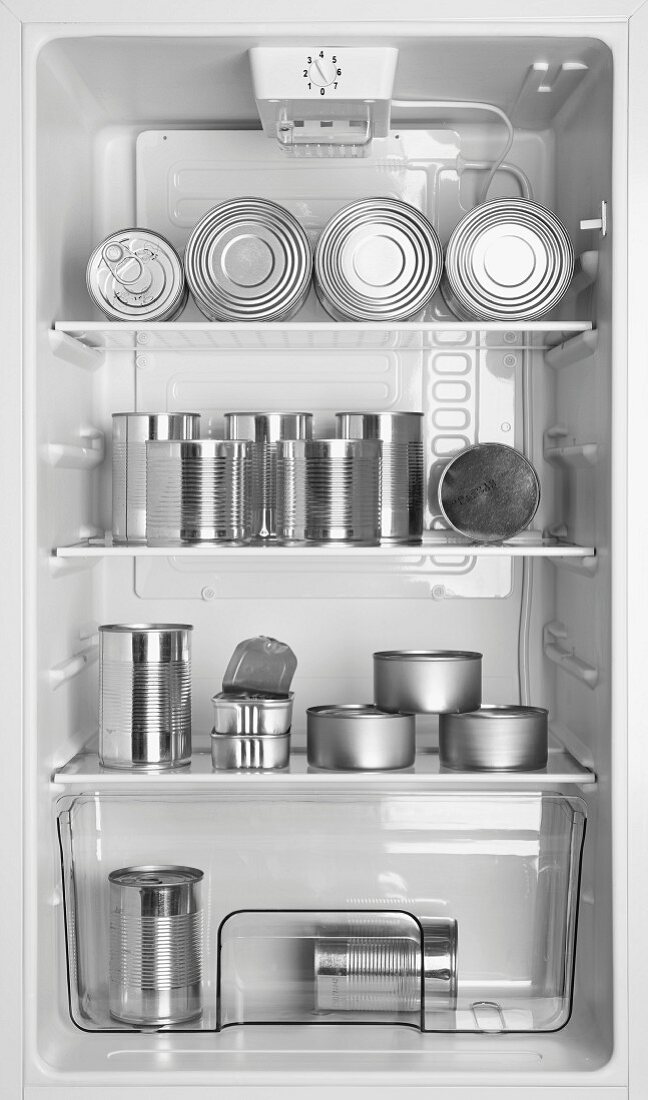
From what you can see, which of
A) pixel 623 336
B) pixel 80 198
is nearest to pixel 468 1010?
pixel 623 336

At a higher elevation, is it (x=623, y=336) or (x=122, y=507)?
(x=623, y=336)

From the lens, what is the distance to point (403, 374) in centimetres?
221

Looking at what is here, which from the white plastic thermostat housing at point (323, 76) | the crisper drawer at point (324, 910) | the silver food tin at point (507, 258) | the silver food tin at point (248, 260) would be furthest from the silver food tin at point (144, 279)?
the crisper drawer at point (324, 910)

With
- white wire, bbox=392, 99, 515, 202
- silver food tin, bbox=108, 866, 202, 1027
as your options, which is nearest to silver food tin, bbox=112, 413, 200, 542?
silver food tin, bbox=108, 866, 202, 1027

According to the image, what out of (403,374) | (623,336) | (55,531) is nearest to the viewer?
(623,336)

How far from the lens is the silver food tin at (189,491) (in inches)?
74.5

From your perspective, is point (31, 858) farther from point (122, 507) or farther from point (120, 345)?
point (120, 345)

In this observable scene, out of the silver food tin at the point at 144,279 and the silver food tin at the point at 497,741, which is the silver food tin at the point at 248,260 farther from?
the silver food tin at the point at 497,741

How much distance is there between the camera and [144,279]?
1981 millimetres

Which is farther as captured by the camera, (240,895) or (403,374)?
(403,374)

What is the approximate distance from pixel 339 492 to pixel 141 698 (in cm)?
45

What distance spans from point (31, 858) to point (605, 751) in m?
0.86

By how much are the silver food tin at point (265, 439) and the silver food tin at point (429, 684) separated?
11.8 inches

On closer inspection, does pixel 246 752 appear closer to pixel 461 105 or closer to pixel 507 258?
pixel 507 258
